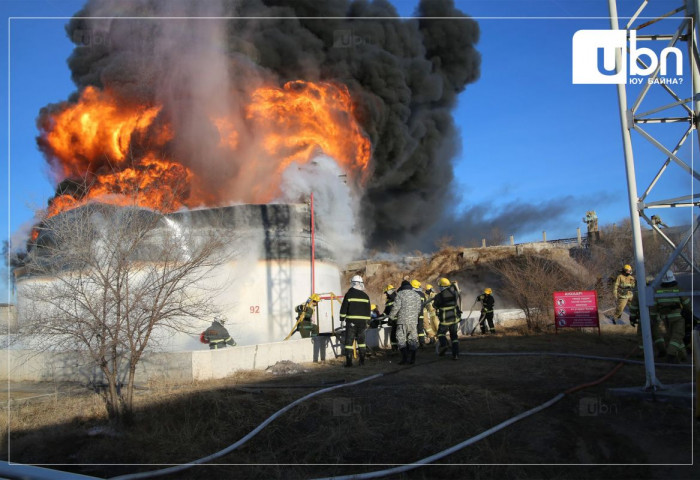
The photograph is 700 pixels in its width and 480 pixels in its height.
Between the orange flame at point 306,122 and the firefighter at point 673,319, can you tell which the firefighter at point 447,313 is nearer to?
the firefighter at point 673,319

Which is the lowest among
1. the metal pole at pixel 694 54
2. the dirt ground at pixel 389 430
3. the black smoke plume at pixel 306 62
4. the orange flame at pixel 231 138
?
the dirt ground at pixel 389 430

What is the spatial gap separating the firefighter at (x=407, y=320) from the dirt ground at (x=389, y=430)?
5.64 ft

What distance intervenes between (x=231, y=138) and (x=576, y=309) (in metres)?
17.1

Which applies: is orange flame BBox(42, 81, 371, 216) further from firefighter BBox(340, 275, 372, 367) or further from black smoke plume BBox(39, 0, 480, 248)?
firefighter BBox(340, 275, 372, 367)

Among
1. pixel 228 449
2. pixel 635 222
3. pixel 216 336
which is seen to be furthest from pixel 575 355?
pixel 216 336

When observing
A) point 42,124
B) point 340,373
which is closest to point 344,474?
point 340,373

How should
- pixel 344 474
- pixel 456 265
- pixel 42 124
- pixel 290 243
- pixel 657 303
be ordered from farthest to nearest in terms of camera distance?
pixel 456 265, pixel 42 124, pixel 290 243, pixel 657 303, pixel 344 474

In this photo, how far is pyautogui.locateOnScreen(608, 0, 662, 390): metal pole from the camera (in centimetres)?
643

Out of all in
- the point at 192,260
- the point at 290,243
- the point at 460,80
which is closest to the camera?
the point at 192,260

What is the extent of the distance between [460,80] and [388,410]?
Answer: 31.6 m

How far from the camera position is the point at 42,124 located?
27641mm

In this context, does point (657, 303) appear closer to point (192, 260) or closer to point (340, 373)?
point (340, 373)

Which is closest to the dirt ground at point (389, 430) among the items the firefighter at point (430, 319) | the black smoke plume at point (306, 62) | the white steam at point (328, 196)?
the firefighter at point (430, 319)

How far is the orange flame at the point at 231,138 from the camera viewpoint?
2392 cm
